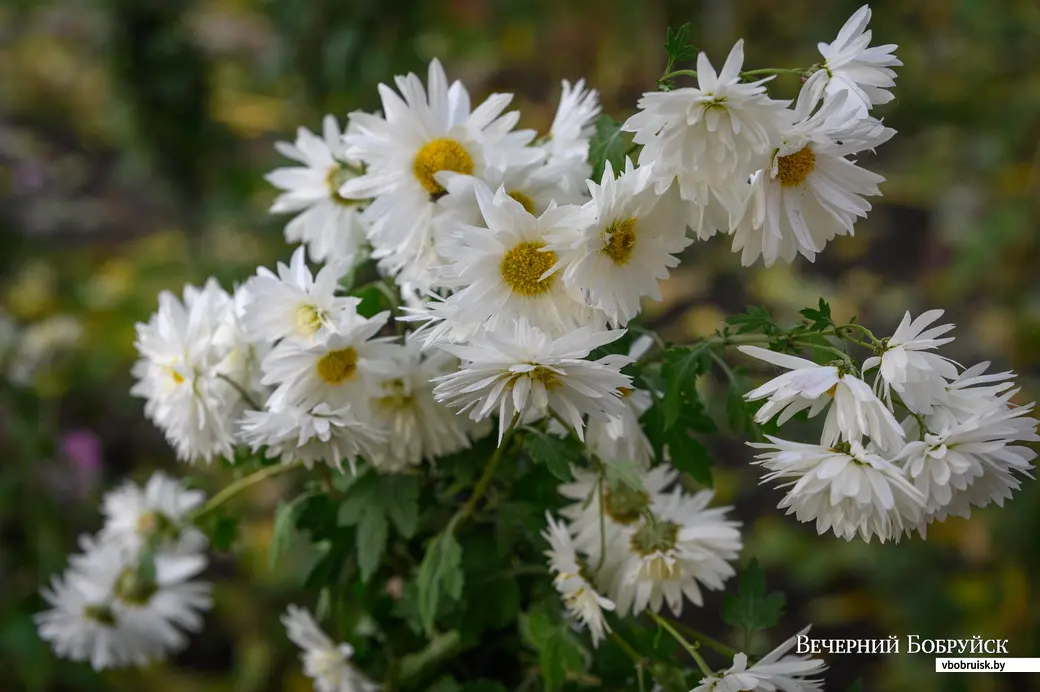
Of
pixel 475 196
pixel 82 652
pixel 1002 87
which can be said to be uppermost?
pixel 1002 87

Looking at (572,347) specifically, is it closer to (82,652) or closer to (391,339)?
(391,339)

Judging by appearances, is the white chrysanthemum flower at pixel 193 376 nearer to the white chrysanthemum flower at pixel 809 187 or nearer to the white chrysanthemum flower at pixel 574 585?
the white chrysanthemum flower at pixel 574 585

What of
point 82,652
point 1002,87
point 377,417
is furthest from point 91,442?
point 1002,87

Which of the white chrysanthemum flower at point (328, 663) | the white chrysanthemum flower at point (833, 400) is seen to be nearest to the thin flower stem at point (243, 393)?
the white chrysanthemum flower at point (328, 663)

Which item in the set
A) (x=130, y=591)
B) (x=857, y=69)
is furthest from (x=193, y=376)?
(x=857, y=69)

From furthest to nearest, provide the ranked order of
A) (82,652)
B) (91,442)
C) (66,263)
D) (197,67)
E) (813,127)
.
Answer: (66,263), (197,67), (91,442), (82,652), (813,127)

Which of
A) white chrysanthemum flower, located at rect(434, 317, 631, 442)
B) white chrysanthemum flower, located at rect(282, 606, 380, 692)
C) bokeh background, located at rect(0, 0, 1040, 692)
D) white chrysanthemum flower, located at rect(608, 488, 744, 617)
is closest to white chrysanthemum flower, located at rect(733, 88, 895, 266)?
white chrysanthemum flower, located at rect(434, 317, 631, 442)
